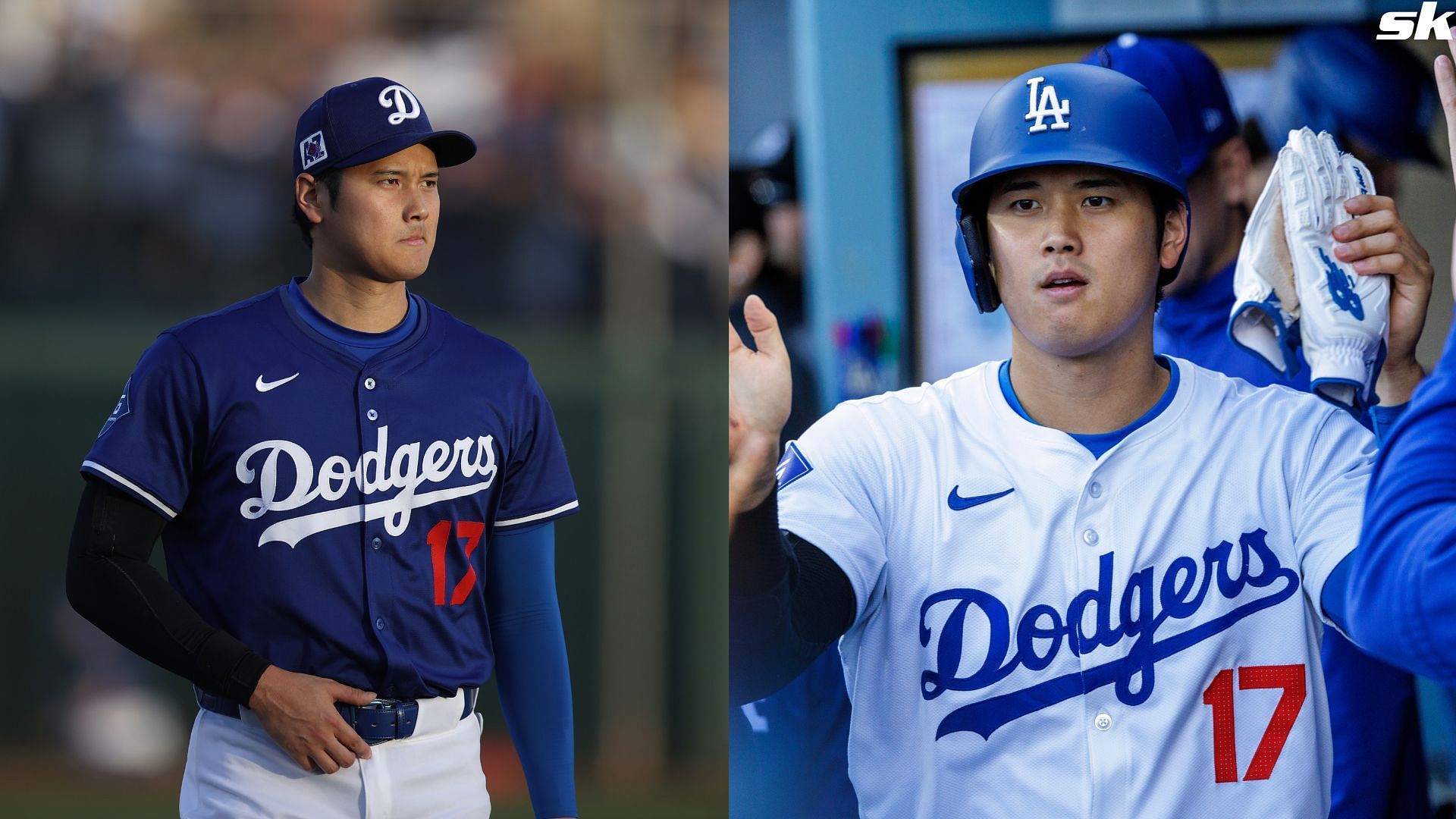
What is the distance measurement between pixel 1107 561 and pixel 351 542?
1262mm

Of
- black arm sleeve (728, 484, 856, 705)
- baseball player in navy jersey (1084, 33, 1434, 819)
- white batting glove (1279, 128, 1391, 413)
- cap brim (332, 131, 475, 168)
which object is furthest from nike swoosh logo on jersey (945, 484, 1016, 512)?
cap brim (332, 131, 475, 168)

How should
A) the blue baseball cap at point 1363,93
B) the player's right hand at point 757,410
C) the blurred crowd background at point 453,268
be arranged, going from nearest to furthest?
the player's right hand at point 757,410, the blue baseball cap at point 1363,93, the blurred crowd background at point 453,268

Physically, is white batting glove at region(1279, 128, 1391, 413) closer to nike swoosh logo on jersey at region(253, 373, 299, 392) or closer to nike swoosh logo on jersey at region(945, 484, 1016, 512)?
nike swoosh logo on jersey at region(945, 484, 1016, 512)

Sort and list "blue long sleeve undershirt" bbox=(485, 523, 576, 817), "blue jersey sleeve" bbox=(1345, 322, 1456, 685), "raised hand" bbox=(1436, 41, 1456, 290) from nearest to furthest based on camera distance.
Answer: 1. "blue jersey sleeve" bbox=(1345, 322, 1456, 685)
2. "raised hand" bbox=(1436, 41, 1456, 290)
3. "blue long sleeve undershirt" bbox=(485, 523, 576, 817)

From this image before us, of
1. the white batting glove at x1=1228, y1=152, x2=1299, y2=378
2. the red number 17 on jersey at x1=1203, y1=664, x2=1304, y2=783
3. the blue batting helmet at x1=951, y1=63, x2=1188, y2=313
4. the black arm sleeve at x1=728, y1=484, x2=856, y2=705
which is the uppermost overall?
the blue batting helmet at x1=951, y1=63, x2=1188, y2=313

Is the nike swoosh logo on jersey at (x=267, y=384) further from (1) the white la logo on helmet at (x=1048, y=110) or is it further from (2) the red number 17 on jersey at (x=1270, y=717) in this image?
(2) the red number 17 on jersey at (x=1270, y=717)

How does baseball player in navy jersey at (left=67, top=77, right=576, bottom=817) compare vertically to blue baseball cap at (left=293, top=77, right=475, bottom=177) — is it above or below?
below

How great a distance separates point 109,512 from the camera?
234cm

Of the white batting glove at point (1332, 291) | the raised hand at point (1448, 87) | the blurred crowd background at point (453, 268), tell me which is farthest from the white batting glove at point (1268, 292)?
the blurred crowd background at point (453, 268)

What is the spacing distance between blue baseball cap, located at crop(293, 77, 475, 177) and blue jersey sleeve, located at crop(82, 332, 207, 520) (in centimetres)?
42

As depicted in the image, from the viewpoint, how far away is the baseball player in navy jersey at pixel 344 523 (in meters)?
2.35

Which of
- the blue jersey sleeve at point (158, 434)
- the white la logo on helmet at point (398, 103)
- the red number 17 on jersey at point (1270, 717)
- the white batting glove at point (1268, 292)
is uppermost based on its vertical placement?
the white la logo on helmet at point (398, 103)

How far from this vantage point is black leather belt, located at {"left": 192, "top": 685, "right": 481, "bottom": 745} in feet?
7.96

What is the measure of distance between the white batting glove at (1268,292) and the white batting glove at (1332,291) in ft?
0.06
